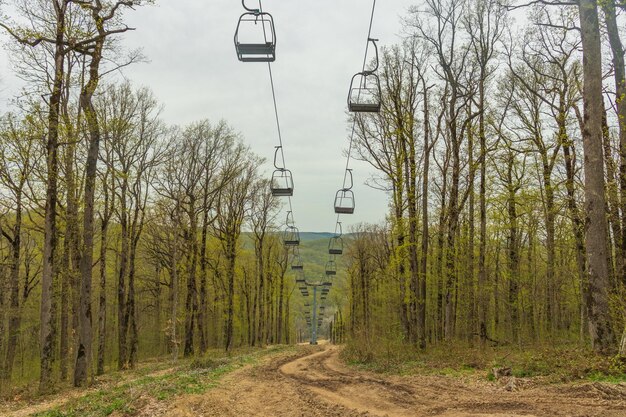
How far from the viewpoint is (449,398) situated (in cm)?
920

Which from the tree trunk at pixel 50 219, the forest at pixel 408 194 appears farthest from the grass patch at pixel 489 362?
the tree trunk at pixel 50 219

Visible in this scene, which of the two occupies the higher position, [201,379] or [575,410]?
[575,410]

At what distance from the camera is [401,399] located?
9.46m

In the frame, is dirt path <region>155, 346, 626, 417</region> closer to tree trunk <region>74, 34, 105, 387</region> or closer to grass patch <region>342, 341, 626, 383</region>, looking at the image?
grass patch <region>342, 341, 626, 383</region>

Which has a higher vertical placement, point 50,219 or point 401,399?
point 50,219

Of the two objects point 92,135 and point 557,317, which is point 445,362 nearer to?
point 92,135

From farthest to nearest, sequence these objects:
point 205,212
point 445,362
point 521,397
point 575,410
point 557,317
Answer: point 557,317, point 205,212, point 445,362, point 521,397, point 575,410

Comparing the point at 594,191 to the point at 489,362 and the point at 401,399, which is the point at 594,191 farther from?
the point at 401,399

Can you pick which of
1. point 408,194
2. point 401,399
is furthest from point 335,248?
point 401,399

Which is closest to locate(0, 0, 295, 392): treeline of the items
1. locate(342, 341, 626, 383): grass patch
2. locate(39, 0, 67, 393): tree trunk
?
locate(39, 0, 67, 393): tree trunk

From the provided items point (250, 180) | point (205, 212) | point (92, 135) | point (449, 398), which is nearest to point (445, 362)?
point (449, 398)

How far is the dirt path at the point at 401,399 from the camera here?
292 inches

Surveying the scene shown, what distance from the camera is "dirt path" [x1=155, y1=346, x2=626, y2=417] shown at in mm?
7414

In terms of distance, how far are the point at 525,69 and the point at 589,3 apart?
12.0 metres
